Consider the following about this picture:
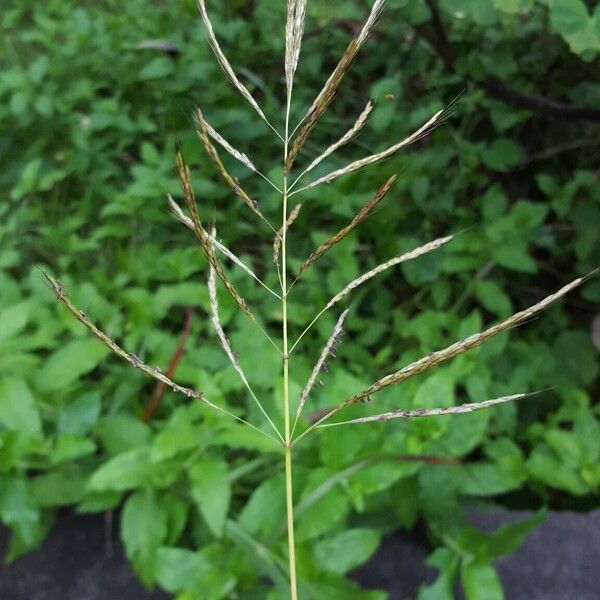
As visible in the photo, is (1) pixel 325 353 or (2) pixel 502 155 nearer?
(1) pixel 325 353

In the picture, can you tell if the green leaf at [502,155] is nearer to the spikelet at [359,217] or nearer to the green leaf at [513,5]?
the green leaf at [513,5]

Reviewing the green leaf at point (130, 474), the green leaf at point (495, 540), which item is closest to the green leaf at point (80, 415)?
the green leaf at point (130, 474)

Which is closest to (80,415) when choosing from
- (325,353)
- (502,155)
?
(325,353)

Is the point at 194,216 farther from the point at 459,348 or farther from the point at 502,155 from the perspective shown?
the point at 502,155

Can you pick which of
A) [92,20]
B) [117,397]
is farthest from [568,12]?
[92,20]

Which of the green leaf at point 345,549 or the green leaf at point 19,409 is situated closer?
the green leaf at point 345,549

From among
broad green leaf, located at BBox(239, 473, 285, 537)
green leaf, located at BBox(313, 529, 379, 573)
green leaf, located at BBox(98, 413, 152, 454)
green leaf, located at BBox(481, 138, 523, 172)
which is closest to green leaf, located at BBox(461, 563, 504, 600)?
green leaf, located at BBox(313, 529, 379, 573)

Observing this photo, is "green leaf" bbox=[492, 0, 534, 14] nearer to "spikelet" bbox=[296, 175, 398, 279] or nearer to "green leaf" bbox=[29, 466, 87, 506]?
"spikelet" bbox=[296, 175, 398, 279]
